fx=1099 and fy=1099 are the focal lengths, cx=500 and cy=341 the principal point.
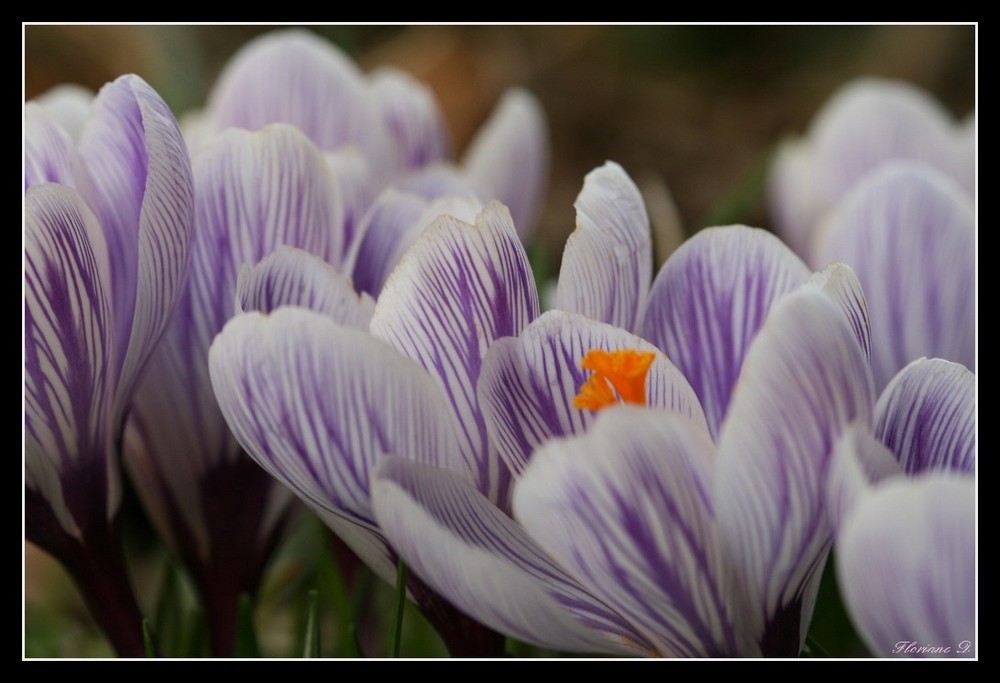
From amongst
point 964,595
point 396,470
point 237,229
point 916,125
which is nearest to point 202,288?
point 237,229

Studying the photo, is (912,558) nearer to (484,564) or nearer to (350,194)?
(484,564)

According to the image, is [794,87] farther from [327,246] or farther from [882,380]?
[327,246]

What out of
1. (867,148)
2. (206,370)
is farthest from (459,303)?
(867,148)

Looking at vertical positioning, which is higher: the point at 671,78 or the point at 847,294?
Answer: the point at 671,78

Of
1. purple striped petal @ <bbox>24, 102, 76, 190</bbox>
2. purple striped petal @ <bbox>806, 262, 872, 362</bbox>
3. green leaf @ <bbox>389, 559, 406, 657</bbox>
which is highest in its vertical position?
purple striped petal @ <bbox>24, 102, 76, 190</bbox>

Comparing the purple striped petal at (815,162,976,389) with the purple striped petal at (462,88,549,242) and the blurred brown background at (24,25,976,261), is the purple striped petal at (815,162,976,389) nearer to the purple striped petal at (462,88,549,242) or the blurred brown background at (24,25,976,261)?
the purple striped petal at (462,88,549,242)

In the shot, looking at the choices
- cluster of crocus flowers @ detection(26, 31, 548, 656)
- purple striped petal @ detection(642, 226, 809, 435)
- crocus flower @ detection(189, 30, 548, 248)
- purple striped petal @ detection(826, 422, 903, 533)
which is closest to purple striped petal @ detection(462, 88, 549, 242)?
crocus flower @ detection(189, 30, 548, 248)

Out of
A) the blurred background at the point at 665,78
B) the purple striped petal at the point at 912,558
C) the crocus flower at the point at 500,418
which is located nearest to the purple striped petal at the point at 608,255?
the crocus flower at the point at 500,418
